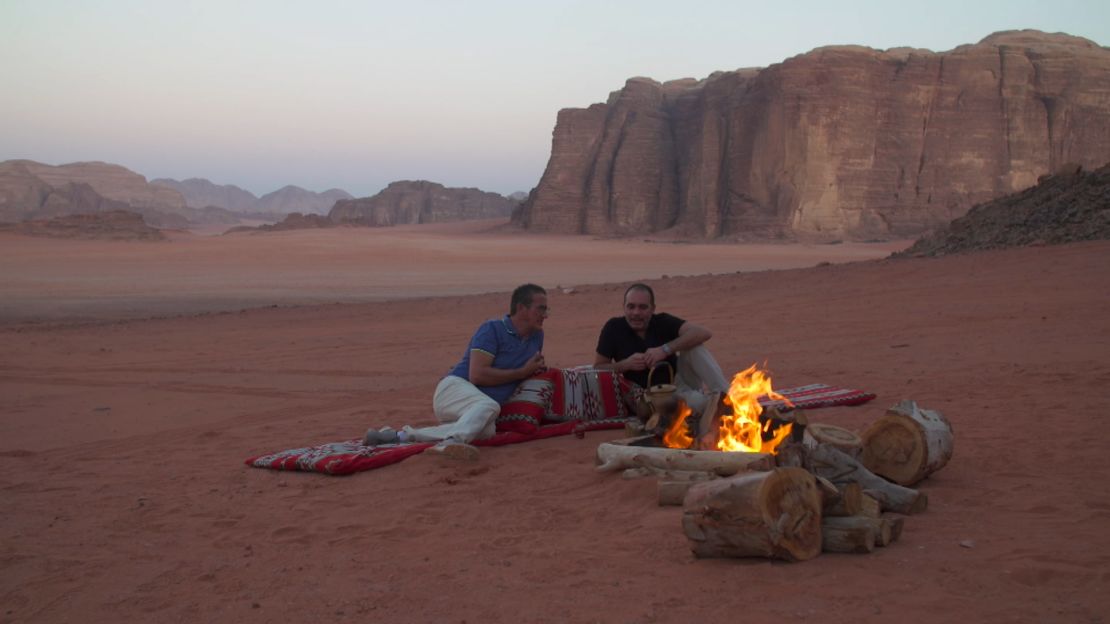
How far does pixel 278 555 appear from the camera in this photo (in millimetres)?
4223

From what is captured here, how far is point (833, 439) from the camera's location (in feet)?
Result: 14.6

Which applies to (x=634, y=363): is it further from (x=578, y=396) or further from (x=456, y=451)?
(x=456, y=451)

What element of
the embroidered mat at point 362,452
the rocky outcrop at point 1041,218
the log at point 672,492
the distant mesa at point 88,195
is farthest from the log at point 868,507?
the distant mesa at point 88,195

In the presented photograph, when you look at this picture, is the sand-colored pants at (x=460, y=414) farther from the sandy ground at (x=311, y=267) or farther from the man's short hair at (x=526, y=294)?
the sandy ground at (x=311, y=267)

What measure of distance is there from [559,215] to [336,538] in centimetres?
5904

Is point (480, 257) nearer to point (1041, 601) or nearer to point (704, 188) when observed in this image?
point (704, 188)

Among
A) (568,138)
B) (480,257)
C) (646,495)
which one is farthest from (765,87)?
(646,495)

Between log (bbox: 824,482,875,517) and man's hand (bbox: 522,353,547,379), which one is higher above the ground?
man's hand (bbox: 522,353,547,379)

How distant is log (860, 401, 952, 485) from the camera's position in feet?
15.1

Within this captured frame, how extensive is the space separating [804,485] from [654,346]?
8.15 feet

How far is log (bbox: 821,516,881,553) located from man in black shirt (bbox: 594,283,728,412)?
2.06 metres

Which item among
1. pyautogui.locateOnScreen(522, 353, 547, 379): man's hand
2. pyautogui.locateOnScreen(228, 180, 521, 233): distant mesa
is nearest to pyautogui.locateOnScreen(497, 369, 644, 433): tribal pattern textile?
pyautogui.locateOnScreen(522, 353, 547, 379): man's hand

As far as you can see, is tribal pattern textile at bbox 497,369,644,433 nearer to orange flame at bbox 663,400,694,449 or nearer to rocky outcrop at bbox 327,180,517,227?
orange flame at bbox 663,400,694,449

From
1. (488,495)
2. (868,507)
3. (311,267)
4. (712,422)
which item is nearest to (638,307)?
(712,422)
